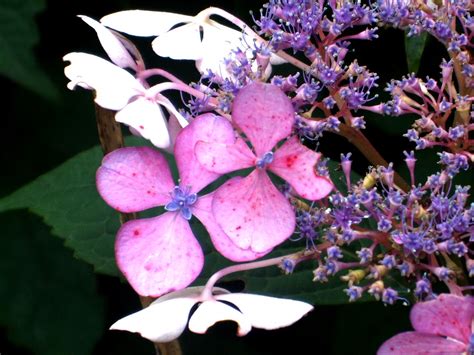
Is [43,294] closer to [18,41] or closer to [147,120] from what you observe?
[18,41]

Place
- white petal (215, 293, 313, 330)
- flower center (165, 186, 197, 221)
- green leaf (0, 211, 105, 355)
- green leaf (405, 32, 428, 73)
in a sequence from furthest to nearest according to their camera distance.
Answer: green leaf (0, 211, 105, 355) → green leaf (405, 32, 428, 73) → flower center (165, 186, 197, 221) → white petal (215, 293, 313, 330)

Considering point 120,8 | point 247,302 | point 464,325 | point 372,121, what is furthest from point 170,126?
point 120,8

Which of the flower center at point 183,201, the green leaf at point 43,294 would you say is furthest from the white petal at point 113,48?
the green leaf at point 43,294

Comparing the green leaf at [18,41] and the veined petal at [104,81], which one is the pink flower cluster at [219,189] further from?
the green leaf at [18,41]

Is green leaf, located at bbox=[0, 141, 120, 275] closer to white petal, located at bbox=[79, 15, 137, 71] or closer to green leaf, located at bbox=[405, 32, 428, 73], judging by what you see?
white petal, located at bbox=[79, 15, 137, 71]

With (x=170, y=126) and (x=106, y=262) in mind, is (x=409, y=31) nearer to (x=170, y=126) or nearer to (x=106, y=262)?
(x=170, y=126)

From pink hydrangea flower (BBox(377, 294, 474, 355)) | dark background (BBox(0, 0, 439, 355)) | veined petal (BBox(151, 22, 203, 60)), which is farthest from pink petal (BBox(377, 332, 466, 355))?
dark background (BBox(0, 0, 439, 355))
